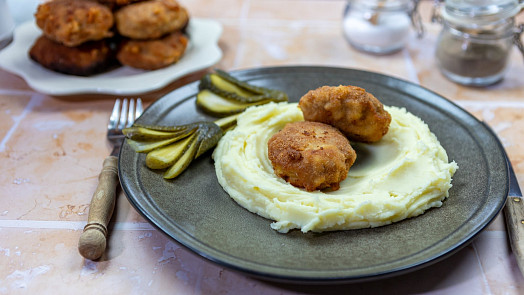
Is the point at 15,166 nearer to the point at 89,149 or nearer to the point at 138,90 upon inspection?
the point at 89,149

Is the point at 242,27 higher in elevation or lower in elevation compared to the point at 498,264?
lower

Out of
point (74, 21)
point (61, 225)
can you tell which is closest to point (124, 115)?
point (74, 21)

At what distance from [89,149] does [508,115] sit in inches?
125

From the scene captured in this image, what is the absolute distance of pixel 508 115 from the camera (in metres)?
3.93

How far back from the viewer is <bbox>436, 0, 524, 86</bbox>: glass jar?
13.0 feet

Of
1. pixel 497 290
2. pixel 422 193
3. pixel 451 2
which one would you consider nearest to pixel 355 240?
pixel 422 193

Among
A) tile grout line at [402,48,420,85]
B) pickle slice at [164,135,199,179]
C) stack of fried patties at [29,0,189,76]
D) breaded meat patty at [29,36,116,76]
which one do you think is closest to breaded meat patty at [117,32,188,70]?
stack of fried patties at [29,0,189,76]

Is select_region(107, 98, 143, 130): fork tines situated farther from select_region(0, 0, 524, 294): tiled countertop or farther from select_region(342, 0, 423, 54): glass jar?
select_region(342, 0, 423, 54): glass jar

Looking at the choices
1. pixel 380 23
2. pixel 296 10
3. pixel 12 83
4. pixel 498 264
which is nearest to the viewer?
pixel 498 264

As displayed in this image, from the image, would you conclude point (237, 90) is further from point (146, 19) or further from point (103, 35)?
point (103, 35)

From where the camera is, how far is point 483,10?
155 inches

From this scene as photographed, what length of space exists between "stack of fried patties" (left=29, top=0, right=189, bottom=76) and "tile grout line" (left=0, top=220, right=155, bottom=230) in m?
1.68

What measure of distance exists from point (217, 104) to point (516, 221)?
1.92m

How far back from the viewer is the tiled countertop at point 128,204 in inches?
92.0
